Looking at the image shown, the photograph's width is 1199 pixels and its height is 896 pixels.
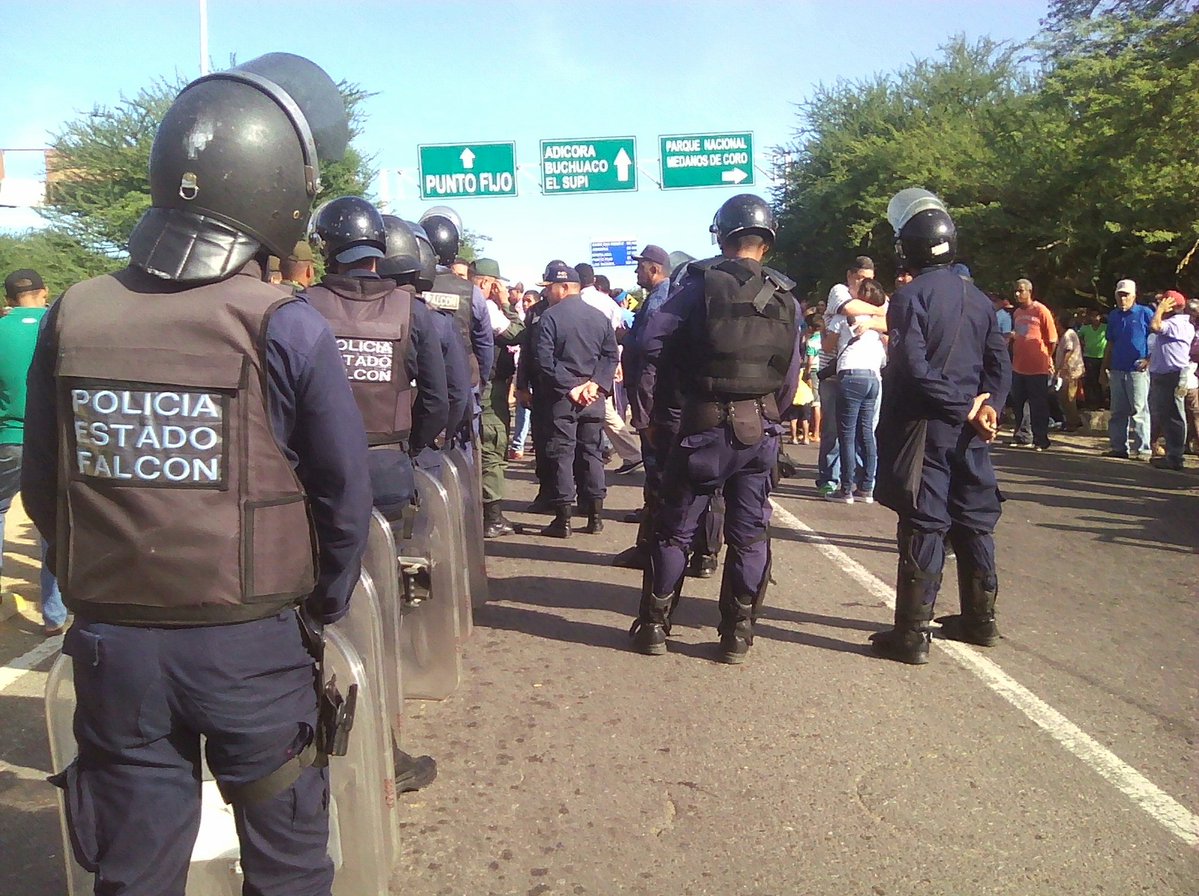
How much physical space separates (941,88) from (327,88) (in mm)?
34626

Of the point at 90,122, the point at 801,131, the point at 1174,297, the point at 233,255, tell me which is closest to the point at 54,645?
the point at 233,255

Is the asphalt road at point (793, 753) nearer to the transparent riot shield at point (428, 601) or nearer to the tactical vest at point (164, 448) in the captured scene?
the transparent riot shield at point (428, 601)

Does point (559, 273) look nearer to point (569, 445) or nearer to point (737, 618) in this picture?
point (569, 445)

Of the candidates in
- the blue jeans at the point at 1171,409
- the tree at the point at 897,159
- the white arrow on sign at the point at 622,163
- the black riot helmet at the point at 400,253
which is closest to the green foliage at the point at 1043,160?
the tree at the point at 897,159

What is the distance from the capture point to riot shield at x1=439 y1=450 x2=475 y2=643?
4.92 metres

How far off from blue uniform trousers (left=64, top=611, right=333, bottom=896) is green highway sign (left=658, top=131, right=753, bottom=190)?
1013 inches

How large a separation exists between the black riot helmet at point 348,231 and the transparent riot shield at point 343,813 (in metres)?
2.03

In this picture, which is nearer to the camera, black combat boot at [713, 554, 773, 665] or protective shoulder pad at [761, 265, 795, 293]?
protective shoulder pad at [761, 265, 795, 293]

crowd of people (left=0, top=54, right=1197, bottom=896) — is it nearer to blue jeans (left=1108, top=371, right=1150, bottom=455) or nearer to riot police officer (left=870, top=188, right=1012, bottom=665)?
riot police officer (left=870, top=188, right=1012, bottom=665)

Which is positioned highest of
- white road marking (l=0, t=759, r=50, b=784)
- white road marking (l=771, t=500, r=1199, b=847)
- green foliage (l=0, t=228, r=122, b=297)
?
green foliage (l=0, t=228, r=122, b=297)

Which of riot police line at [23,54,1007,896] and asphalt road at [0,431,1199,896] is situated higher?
riot police line at [23,54,1007,896]

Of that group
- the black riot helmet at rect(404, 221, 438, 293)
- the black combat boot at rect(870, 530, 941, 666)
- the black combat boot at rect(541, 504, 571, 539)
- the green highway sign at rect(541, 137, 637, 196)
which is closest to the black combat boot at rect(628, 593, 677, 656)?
the black combat boot at rect(870, 530, 941, 666)

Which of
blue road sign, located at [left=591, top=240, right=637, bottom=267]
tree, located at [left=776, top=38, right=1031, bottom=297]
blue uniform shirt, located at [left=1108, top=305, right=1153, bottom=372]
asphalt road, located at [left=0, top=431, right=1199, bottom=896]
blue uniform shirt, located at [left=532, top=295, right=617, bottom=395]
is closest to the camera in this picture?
asphalt road, located at [left=0, top=431, right=1199, bottom=896]

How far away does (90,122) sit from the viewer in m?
23.1
